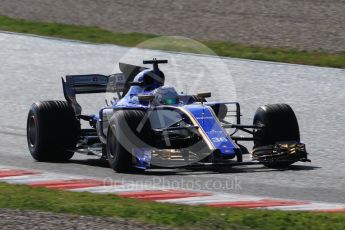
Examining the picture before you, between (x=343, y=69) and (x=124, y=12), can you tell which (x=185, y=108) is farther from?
(x=124, y=12)

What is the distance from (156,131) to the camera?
446 inches

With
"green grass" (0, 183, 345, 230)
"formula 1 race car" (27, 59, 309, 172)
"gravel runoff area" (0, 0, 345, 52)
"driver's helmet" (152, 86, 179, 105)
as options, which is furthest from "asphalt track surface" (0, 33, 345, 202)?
"gravel runoff area" (0, 0, 345, 52)

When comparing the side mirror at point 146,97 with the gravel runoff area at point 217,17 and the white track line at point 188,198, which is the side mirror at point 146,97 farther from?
the gravel runoff area at point 217,17

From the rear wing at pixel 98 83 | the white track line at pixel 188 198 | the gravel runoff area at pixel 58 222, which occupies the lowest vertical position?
the gravel runoff area at pixel 58 222

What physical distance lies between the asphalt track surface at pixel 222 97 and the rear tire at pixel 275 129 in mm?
274

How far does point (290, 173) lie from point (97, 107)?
19.1ft

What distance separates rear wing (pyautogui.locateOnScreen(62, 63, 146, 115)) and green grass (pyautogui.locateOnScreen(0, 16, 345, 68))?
6.12 meters

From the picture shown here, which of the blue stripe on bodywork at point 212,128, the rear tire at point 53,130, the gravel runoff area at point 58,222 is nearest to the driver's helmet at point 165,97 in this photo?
the blue stripe on bodywork at point 212,128

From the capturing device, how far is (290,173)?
11250mm

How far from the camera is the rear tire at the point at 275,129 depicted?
11.6 meters

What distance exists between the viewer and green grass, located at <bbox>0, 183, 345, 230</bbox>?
7.91 meters

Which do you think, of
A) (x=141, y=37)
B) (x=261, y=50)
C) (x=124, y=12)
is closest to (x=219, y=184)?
(x=261, y=50)

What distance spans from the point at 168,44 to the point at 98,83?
23.8 ft

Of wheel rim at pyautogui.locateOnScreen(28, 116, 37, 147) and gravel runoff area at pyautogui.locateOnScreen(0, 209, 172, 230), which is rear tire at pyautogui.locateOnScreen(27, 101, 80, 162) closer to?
wheel rim at pyautogui.locateOnScreen(28, 116, 37, 147)
